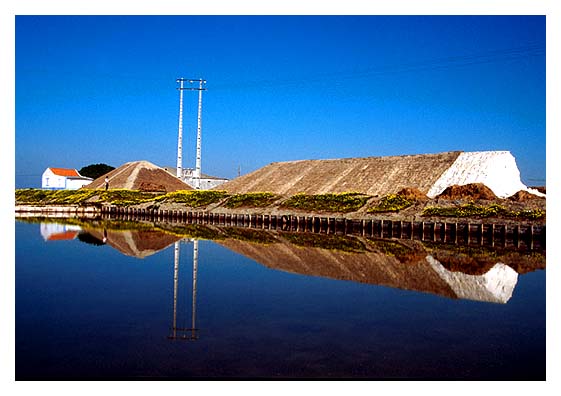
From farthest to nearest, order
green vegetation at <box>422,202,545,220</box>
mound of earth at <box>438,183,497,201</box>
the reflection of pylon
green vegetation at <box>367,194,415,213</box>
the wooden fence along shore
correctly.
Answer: mound of earth at <box>438,183,497,201</box>, green vegetation at <box>367,194,415,213</box>, green vegetation at <box>422,202,545,220</box>, the wooden fence along shore, the reflection of pylon

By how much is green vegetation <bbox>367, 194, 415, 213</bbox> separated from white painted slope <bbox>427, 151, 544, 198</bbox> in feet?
25.3

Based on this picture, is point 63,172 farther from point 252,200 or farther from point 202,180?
point 252,200

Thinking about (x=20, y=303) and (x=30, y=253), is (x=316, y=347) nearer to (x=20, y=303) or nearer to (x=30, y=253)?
(x=20, y=303)

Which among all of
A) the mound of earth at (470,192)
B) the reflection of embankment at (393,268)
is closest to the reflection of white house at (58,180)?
the mound of earth at (470,192)

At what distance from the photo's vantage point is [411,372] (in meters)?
8.34

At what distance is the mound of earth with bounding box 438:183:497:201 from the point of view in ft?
125

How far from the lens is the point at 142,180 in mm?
77438

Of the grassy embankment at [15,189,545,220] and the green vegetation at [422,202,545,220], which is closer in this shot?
the green vegetation at [422,202,545,220]

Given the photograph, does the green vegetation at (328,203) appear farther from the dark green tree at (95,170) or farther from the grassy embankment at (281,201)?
the dark green tree at (95,170)

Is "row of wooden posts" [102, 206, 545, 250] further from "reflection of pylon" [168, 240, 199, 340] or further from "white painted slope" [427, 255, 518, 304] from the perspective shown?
"reflection of pylon" [168, 240, 199, 340]

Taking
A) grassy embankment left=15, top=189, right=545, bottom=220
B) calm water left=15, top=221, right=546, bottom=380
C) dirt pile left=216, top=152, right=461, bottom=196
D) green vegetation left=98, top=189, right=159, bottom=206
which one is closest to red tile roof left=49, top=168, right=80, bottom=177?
grassy embankment left=15, top=189, right=545, bottom=220

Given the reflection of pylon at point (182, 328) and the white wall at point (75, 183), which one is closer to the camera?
the reflection of pylon at point (182, 328)

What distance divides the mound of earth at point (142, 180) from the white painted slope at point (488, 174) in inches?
1442

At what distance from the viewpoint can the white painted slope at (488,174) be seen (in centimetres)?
4641
